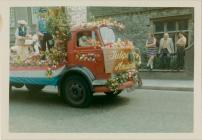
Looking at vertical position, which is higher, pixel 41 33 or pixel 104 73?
pixel 41 33

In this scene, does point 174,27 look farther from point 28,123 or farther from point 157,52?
point 28,123

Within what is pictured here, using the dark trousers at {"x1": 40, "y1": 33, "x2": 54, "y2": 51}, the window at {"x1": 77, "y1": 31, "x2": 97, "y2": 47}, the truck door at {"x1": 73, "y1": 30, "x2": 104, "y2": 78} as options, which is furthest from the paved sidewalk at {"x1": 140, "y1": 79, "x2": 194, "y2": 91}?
the dark trousers at {"x1": 40, "y1": 33, "x2": 54, "y2": 51}

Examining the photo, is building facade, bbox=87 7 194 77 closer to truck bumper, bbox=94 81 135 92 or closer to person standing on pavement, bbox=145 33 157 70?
person standing on pavement, bbox=145 33 157 70

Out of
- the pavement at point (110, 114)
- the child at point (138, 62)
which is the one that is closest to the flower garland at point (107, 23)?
the child at point (138, 62)

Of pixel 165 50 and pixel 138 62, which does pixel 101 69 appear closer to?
pixel 138 62

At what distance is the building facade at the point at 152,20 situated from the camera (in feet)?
8.43

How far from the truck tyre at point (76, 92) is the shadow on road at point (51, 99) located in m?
0.04

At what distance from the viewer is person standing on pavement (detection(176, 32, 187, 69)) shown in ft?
8.46

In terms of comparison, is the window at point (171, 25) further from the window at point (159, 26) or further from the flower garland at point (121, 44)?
the flower garland at point (121, 44)

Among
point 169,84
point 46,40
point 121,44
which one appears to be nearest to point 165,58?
point 169,84

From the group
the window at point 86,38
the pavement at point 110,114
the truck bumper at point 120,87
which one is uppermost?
the window at point 86,38

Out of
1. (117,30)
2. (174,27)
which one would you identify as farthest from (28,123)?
(174,27)

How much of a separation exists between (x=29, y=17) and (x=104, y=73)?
55cm
